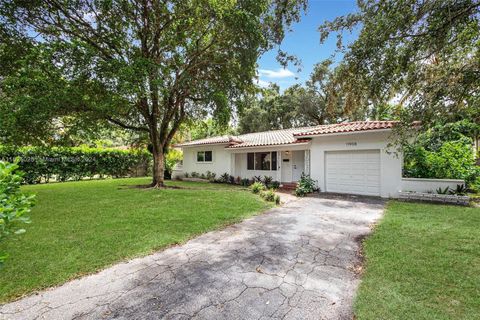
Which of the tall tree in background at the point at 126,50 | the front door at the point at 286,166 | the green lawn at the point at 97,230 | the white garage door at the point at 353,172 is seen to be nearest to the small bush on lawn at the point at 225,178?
the front door at the point at 286,166

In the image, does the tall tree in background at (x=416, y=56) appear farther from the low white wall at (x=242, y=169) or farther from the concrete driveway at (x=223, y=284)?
the low white wall at (x=242, y=169)

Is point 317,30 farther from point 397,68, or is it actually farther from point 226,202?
point 226,202

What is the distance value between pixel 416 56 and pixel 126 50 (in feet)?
37.7

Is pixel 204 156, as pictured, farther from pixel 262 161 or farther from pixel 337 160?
pixel 337 160

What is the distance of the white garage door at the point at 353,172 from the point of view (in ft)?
36.5

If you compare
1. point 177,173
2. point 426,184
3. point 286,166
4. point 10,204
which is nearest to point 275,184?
point 286,166

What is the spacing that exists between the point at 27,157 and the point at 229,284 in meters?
19.0

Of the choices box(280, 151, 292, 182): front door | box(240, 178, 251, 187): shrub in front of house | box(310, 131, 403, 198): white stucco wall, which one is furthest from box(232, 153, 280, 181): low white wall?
box(310, 131, 403, 198): white stucco wall

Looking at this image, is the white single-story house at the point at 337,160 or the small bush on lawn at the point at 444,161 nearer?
the small bush on lawn at the point at 444,161

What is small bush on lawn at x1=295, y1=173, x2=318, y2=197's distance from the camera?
12094 mm

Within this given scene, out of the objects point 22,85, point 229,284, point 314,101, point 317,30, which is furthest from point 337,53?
point 314,101

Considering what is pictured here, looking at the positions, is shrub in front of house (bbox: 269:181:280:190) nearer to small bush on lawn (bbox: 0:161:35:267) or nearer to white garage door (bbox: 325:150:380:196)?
white garage door (bbox: 325:150:380:196)

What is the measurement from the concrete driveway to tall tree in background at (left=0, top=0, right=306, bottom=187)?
6487 millimetres

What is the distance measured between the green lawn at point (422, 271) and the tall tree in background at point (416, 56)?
278 cm
